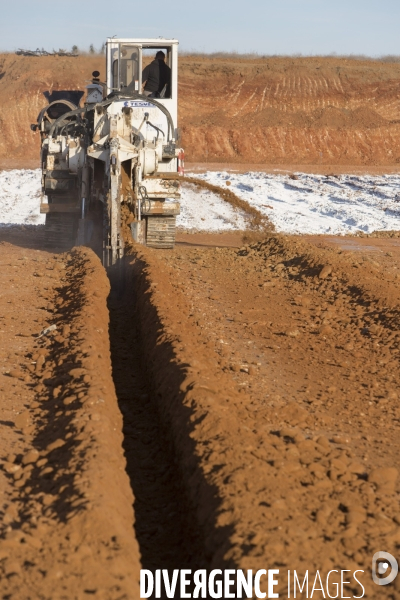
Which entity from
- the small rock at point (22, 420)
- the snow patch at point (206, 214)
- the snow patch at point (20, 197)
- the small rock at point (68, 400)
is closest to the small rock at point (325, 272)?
the small rock at point (68, 400)

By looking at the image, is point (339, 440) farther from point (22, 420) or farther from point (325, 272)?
point (325, 272)

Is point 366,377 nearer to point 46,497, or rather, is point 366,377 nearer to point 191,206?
point 46,497

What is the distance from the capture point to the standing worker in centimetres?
1395

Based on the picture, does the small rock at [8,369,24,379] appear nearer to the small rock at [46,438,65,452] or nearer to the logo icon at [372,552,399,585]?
the small rock at [46,438,65,452]

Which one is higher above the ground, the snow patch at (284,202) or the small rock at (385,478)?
the snow patch at (284,202)

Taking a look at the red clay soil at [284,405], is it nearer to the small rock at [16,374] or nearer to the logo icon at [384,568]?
the logo icon at [384,568]

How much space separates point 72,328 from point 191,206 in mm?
15217

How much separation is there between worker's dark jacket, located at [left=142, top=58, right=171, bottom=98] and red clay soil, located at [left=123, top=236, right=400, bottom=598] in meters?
3.99

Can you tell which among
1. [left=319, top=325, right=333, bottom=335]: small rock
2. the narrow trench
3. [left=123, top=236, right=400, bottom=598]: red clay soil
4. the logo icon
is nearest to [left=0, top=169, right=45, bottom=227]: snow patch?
[left=123, top=236, right=400, bottom=598]: red clay soil

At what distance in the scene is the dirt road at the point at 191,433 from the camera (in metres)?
4.11

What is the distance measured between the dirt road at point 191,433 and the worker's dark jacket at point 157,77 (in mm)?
4762

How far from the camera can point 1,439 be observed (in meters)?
5.60

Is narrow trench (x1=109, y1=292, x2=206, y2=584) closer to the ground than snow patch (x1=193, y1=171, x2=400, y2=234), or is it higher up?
closer to the ground

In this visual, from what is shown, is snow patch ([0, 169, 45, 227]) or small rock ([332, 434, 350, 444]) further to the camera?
snow patch ([0, 169, 45, 227])
